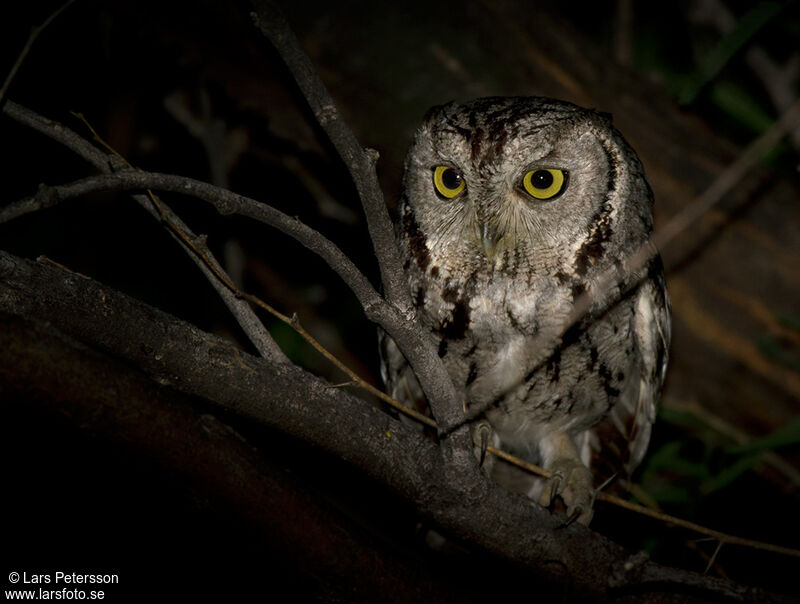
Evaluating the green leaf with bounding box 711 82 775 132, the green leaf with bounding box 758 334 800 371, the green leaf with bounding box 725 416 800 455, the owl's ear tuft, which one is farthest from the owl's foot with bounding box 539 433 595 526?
the green leaf with bounding box 711 82 775 132

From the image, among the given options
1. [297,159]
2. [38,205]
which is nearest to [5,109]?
[38,205]

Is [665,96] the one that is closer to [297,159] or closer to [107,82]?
[297,159]

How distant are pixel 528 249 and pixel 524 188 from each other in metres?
0.13

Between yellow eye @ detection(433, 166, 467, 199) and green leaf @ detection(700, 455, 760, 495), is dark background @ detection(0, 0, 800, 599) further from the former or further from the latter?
yellow eye @ detection(433, 166, 467, 199)

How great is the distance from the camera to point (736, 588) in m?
1.14

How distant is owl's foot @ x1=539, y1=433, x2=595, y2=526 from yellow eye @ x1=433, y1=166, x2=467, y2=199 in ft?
2.33

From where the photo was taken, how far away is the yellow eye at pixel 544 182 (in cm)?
148

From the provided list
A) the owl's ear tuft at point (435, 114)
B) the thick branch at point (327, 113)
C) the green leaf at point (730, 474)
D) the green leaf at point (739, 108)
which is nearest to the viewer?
the thick branch at point (327, 113)

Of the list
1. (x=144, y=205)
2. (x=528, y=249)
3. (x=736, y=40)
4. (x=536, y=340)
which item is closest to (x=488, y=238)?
(x=528, y=249)

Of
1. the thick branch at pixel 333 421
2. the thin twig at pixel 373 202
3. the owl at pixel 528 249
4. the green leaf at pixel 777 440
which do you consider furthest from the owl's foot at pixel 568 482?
the thin twig at pixel 373 202

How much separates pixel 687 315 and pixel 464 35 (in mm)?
1159

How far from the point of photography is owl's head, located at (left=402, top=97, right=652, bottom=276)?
1439 mm

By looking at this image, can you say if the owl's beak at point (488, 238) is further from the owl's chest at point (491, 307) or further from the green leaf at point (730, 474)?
the green leaf at point (730, 474)

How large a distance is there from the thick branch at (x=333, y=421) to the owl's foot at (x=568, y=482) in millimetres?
379
